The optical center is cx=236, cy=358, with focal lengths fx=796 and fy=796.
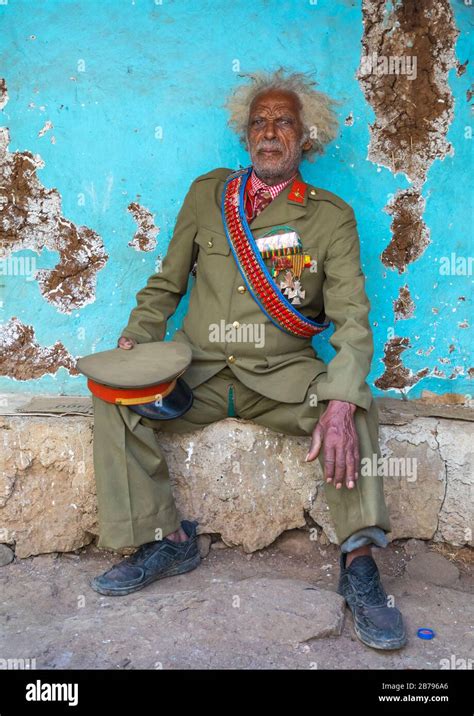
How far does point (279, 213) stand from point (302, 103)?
0.54m

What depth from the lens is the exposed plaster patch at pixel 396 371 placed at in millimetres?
3953

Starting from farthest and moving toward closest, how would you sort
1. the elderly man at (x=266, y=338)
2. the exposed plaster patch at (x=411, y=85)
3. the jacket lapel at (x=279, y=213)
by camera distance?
the exposed plaster patch at (x=411, y=85), the jacket lapel at (x=279, y=213), the elderly man at (x=266, y=338)

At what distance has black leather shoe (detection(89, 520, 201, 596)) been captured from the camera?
125 inches

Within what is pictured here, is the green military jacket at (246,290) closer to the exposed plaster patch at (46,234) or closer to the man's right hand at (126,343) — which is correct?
the man's right hand at (126,343)

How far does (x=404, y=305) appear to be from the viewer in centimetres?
393

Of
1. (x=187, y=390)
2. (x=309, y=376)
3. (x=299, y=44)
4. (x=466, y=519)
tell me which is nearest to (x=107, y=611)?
(x=187, y=390)

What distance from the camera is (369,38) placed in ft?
12.7

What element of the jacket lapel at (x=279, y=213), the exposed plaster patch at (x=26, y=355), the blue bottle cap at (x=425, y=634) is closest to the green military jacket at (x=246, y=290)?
the jacket lapel at (x=279, y=213)

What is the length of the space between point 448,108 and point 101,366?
6.95 ft

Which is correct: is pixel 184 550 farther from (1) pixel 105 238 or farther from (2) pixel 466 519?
(1) pixel 105 238

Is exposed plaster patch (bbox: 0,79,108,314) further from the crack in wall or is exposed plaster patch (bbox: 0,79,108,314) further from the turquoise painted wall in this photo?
the crack in wall

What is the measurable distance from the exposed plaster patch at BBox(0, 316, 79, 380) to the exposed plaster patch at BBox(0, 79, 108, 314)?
205 millimetres

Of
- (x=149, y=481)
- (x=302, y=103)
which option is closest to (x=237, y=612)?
(x=149, y=481)

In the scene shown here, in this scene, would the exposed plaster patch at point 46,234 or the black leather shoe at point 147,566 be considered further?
the exposed plaster patch at point 46,234
